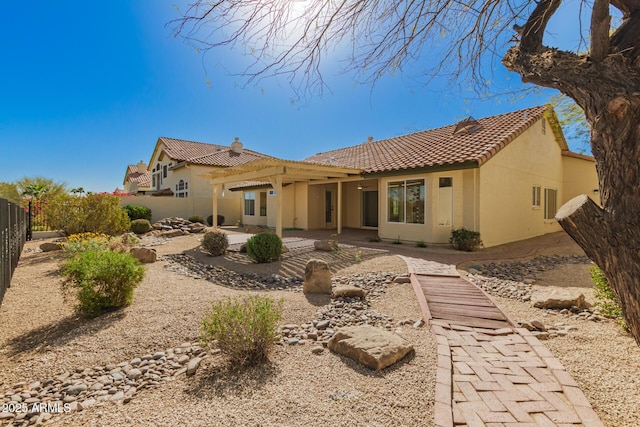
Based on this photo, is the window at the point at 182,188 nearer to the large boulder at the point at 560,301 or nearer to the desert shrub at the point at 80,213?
the desert shrub at the point at 80,213

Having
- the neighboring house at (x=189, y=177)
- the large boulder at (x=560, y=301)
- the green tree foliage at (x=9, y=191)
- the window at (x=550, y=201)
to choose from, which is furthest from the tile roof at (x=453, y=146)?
the green tree foliage at (x=9, y=191)

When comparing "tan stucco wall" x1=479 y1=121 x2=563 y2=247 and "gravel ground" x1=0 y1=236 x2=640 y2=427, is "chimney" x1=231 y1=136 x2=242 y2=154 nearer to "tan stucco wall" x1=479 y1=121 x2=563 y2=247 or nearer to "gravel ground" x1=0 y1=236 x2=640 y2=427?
"tan stucco wall" x1=479 y1=121 x2=563 y2=247

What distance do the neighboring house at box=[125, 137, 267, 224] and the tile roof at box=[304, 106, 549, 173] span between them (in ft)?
41.2

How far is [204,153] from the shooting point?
2831 cm

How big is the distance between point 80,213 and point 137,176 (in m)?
32.1

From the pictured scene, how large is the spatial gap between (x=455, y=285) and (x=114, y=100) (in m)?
15.3

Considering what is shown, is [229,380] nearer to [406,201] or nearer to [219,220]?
[406,201]

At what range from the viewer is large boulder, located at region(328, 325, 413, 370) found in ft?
9.99

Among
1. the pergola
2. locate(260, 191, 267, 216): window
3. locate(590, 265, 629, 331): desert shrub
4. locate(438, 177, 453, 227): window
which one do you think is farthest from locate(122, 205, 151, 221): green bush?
locate(590, 265, 629, 331): desert shrub

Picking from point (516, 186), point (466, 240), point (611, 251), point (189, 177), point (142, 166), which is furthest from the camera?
point (142, 166)

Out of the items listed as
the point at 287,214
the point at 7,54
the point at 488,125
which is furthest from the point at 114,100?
the point at 488,125

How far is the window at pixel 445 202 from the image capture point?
36.3 feet

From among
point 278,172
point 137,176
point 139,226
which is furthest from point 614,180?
point 137,176

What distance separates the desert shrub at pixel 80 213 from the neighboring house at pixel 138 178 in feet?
86.6
